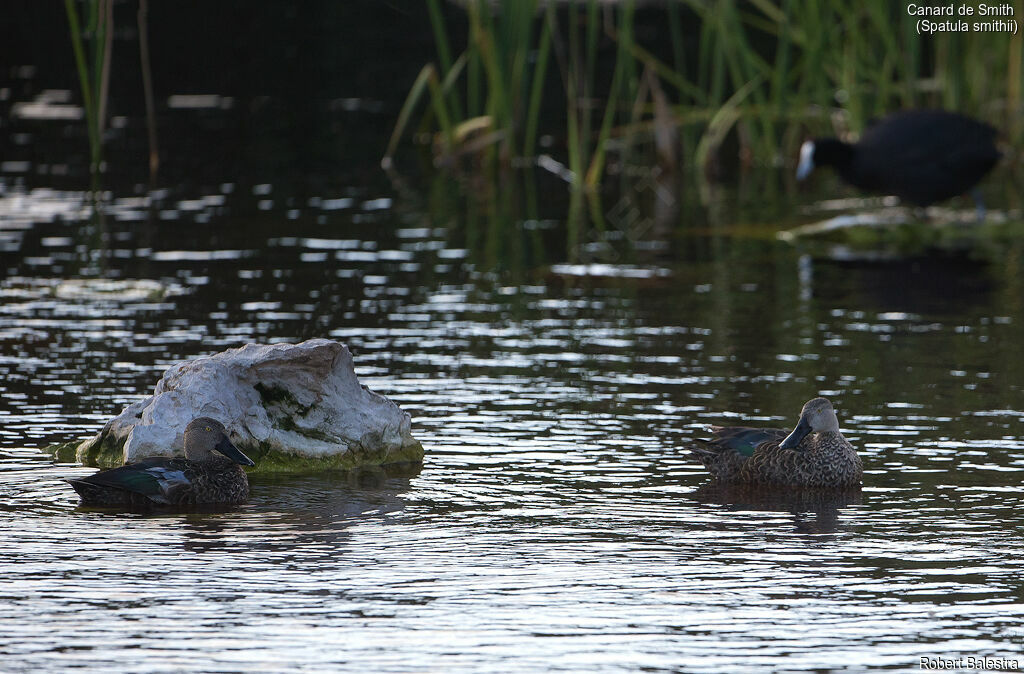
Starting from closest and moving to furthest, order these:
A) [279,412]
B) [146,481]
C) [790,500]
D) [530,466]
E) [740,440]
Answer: [146,481] < [790,500] < [740,440] < [530,466] < [279,412]

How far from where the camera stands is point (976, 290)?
1691cm

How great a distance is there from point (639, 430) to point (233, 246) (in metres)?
8.64

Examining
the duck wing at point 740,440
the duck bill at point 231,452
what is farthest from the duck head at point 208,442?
the duck wing at point 740,440

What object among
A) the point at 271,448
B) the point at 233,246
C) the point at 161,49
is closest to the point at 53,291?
the point at 233,246

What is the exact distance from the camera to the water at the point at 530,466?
23.6 ft

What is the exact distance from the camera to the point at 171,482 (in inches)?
358

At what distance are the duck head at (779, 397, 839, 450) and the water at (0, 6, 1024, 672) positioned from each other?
352mm

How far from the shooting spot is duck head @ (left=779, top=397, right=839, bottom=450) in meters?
9.77

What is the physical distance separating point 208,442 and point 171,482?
0.37 metres

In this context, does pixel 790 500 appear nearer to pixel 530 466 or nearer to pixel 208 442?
pixel 530 466

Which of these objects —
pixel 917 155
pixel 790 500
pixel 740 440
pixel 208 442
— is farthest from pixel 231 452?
pixel 917 155

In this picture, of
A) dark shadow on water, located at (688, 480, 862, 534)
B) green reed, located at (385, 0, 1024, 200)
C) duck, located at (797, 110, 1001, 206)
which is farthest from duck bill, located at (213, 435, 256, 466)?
duck, located at (797, 110, 1001, 206)

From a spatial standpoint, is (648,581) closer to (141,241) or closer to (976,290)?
(976,290)

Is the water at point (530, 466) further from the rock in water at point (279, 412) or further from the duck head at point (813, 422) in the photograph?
the duck head at point (813, 422)
